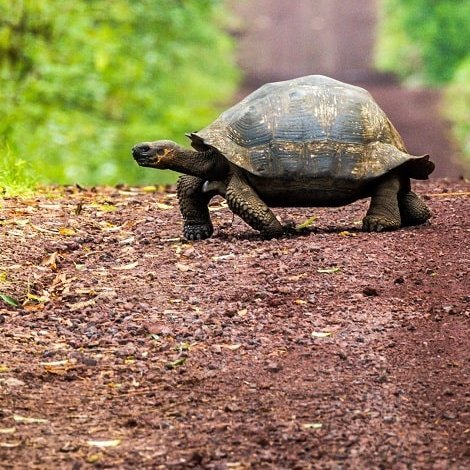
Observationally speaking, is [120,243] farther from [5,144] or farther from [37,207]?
[5,144]

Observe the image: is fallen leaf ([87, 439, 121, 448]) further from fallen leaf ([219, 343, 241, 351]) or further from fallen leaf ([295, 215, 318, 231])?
fallen leaf ([295, 215, 318, 231])

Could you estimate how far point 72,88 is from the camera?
1524 centimetres

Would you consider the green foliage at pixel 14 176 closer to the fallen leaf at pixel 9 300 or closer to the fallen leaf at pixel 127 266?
the fallen leaf at pixel 127 266

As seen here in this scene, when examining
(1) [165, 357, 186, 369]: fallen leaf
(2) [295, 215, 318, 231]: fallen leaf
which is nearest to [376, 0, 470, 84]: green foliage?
(2) [295, 215, 318, 231]: fallen leaf

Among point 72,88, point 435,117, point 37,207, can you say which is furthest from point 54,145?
point 435,117

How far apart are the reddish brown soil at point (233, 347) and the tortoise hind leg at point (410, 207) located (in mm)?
151

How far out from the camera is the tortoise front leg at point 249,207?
288 inches

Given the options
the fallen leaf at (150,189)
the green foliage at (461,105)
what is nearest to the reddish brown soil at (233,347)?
the fallen leaf at (150,189)

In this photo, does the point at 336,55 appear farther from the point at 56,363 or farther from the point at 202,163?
the point at 56,363

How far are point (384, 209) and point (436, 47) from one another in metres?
24.3

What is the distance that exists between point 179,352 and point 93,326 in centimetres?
62

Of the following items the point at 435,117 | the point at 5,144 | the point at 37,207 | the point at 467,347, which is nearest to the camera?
the point at 467,347

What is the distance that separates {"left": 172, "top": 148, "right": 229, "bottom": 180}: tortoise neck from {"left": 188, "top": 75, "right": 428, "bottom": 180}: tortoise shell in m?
0.08

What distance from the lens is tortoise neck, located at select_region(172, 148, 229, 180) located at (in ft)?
24.8
